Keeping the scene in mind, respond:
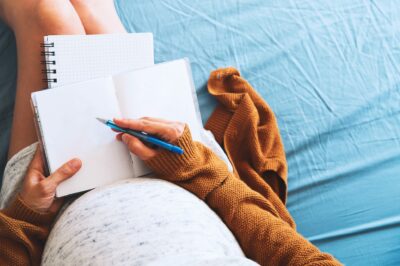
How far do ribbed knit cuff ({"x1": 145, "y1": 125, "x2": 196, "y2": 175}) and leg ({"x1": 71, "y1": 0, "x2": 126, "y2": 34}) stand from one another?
0.99 ft

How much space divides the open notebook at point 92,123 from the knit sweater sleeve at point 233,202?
7 cm

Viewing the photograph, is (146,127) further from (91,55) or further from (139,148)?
(91,55)

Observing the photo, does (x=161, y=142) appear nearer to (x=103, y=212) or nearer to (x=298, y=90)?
(x=103, y=212)

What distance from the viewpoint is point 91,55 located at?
30.3 inches

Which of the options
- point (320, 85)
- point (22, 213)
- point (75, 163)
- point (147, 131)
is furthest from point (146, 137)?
point (320, 85)

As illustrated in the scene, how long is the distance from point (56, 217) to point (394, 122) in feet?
2.31

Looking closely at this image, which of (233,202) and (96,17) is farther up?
(96,17)

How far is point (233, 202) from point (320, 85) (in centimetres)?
40

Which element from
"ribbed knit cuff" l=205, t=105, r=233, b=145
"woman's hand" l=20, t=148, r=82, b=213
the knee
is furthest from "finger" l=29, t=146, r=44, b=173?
"ribbed knit cuff" l=205, t=105, r=233, b=145

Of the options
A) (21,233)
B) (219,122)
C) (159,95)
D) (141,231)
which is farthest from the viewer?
(219,122)

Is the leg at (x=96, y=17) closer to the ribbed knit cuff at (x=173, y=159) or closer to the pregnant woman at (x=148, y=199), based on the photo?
the pregnant woman at (x=148, y=199)

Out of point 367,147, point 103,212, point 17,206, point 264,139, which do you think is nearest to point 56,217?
point 17,206

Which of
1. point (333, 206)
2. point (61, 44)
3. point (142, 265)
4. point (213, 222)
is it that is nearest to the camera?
point (142, 265)

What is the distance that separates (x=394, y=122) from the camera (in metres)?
0.95
